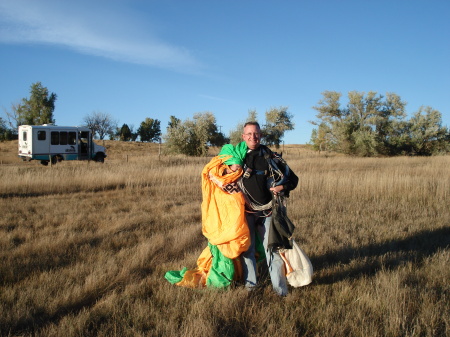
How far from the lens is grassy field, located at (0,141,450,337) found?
2604 mm

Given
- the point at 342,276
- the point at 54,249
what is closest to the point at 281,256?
the point at 342,276

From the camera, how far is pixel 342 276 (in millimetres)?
3615

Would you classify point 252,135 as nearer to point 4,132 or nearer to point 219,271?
point 219,271

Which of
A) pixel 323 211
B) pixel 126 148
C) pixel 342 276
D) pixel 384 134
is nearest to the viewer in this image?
pixel 342 276

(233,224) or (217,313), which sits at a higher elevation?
(233,224)

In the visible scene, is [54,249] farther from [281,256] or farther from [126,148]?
[126,148]

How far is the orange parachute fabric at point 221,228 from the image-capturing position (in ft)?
9.76

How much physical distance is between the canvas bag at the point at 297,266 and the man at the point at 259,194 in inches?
2.7

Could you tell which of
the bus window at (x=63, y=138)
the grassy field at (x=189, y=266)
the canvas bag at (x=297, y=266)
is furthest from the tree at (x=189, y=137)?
the canvas bag at (x=297, y=266)

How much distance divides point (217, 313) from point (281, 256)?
32.1 inches

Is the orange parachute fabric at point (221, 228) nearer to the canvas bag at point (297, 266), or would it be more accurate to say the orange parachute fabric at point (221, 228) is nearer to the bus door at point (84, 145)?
the canvas bag at point (297, 266)

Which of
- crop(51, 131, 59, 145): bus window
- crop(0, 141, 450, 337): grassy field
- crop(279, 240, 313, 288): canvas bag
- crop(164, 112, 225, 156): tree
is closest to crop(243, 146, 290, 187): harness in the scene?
crop(279, 240, 313, 288): canvas bag

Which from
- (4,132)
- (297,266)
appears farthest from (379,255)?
(4,132)

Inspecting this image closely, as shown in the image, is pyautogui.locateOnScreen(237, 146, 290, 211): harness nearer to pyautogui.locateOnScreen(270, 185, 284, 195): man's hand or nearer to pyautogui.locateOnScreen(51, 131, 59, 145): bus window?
pyautogui.locateOnScreen(270, 185, 284, 195): man's hand
